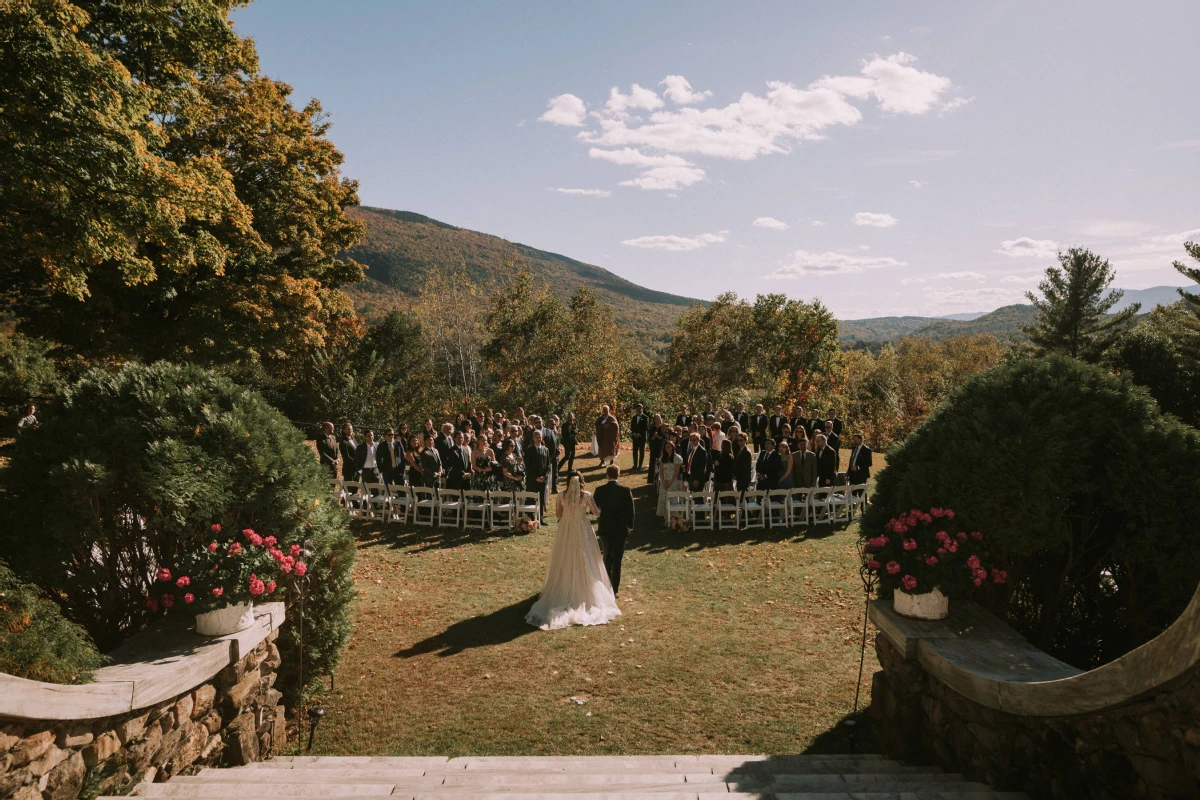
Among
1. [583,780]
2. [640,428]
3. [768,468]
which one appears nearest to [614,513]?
[583,780]

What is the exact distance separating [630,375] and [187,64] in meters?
28.2

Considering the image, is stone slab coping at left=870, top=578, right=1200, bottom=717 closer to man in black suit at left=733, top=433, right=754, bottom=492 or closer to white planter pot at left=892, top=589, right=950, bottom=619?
white planter pot at left=892, top=589, right=950, bottom=619

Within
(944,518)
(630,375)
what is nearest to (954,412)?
(944,518)

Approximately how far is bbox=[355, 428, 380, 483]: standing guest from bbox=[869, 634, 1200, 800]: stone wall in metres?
11.9

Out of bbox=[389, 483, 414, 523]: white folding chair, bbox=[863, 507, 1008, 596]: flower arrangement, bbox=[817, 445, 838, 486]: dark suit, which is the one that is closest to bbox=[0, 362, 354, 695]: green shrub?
bbox=[863, 507, 1008, 596]: flower arrangement

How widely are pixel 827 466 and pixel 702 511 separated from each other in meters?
Answer: 2.81

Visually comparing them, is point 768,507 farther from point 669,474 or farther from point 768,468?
point 669,474

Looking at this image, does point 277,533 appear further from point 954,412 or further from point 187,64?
point 187,64

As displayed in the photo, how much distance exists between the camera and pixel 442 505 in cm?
1361

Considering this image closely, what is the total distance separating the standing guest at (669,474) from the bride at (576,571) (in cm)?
550

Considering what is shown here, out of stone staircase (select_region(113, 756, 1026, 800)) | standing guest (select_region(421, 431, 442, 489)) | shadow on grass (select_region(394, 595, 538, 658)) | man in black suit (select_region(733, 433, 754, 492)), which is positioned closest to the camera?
stone staircase (select_region(113, 756, 1026, 800))

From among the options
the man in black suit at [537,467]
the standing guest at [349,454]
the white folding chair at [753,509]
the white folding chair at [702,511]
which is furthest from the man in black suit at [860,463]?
the standing guest at [349,454]

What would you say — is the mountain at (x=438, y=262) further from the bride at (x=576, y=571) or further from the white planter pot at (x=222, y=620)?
the white planter pot at (x=222, y=620)

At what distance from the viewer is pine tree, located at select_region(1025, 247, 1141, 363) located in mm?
45969
